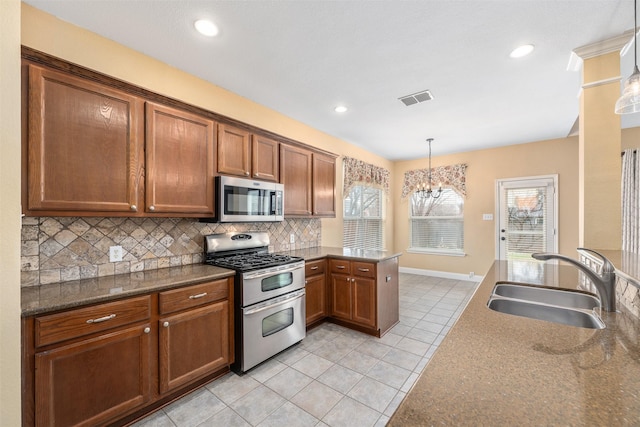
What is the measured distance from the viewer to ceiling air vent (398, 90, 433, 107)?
2903mm

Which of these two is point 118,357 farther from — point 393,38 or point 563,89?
point 563,89

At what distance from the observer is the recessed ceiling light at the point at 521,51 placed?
2119 mm

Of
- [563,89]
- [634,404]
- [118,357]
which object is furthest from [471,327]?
[563,89]

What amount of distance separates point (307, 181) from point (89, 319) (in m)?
2.47

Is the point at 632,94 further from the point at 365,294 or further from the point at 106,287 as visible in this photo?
the point at 106,287

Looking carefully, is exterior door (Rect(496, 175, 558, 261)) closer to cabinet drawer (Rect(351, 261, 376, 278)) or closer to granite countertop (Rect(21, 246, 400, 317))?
cabinet drawer (Rect(351, 261, 376, 278))

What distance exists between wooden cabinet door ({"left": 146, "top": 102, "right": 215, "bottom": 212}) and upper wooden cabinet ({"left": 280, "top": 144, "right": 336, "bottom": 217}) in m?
0.94

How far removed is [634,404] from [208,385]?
2.36m

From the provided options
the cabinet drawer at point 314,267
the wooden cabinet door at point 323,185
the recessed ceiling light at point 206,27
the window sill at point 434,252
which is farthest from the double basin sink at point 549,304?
the window sill at point 434,252

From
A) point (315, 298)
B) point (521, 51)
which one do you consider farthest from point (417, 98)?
point (315, 298)

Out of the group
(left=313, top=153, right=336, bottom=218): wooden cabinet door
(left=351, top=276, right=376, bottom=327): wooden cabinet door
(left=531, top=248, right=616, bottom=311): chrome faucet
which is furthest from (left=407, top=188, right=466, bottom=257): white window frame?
(left=531, top=248, right=616, bottom=311): chrome faucet

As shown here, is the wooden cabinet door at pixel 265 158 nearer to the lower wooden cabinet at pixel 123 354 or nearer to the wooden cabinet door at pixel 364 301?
the lower wooden cabinet at pixel 123 354

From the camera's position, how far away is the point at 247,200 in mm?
2637

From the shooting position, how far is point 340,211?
4516 millimetres
